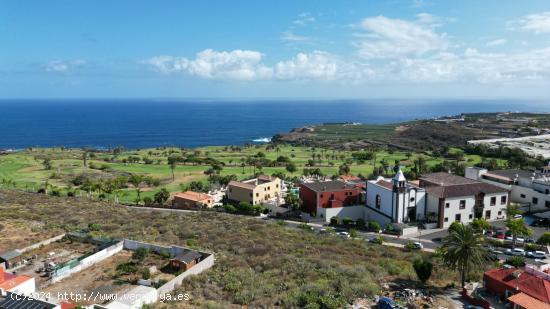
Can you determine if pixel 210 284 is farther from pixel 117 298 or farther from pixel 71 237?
pixel 71 237

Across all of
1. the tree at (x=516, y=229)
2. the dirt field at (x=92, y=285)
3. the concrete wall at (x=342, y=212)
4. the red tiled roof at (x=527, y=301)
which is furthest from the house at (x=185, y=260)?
the tree at (x=516, y=229)

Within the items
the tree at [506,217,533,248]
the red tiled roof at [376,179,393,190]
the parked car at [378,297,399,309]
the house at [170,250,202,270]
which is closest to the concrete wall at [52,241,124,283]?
the house at [170,250,202,270]

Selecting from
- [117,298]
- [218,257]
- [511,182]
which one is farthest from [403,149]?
[117,298]

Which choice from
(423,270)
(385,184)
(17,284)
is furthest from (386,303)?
(385,184)

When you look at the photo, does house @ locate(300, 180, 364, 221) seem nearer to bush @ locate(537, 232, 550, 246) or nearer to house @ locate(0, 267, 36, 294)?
bush @ locate(537, 232, 550, 246)

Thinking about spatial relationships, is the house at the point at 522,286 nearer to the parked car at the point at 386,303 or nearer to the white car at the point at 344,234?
the parked car at the point at 386,303

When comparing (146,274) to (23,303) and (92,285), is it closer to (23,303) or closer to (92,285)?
(92,285)
